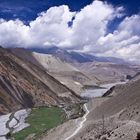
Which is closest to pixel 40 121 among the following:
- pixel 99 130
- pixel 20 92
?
pixel 99 130

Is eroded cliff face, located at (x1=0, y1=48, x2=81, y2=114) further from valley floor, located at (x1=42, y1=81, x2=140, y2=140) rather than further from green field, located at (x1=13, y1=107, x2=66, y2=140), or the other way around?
valley floor, located at (x1=42, y1=81, x2=140, y2=140)

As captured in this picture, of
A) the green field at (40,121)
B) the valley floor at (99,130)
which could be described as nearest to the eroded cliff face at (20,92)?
Answer: the green field at (40,121)

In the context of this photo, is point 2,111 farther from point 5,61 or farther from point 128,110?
point 128,110

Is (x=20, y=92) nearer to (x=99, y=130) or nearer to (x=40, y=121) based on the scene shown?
(x=40, y=121)

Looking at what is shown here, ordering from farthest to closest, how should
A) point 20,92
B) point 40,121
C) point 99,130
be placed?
point 20,92 < point 40,121 < point 99,130

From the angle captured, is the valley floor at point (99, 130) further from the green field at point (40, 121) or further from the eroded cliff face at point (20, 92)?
the eroded cliff face at point (20, 92)

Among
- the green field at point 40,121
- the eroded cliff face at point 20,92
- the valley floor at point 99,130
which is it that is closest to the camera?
the valley floor at point 99,130

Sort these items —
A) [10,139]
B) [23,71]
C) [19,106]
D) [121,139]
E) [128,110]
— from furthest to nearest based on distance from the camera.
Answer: [23,71]
[19,106]
[10,139]
[128,110]
[121,139]

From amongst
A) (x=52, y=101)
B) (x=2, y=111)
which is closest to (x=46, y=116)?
(x=2, y=111)
